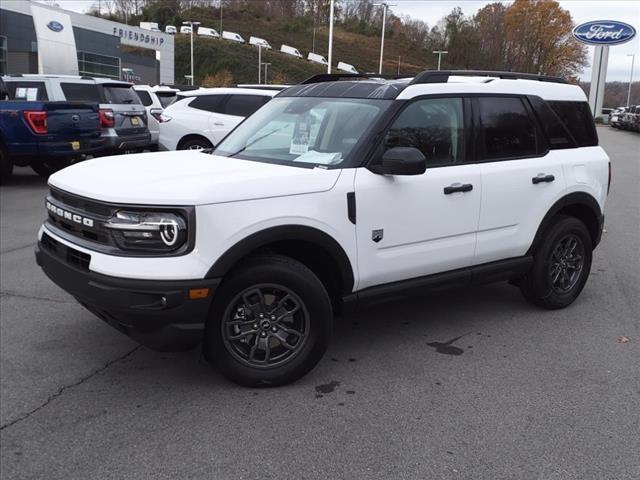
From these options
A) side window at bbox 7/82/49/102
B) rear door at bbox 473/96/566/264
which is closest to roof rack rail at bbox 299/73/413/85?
rear door at bbox 473/96/566/264

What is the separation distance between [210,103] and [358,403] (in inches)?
405

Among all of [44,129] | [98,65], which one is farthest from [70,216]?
[98,65]

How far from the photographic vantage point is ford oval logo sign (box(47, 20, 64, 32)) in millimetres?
25438

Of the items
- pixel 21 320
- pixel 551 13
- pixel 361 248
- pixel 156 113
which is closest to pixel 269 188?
pixel 361 248

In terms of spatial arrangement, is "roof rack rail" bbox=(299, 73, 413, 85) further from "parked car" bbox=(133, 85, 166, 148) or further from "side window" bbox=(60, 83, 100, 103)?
"parked car" bbox=(133, 85, 166, 148)

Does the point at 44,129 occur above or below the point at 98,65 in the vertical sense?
below

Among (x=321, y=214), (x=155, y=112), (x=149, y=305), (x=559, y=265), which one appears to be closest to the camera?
(x=149, y=305)

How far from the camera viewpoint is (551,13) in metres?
67.3

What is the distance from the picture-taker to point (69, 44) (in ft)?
85.6

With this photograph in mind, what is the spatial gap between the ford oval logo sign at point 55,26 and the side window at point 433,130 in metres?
25.4

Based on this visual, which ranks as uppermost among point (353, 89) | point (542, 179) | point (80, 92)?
point (353, 89)

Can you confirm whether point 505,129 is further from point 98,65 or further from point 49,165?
point 98,65

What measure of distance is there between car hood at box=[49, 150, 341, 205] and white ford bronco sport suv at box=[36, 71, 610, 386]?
0.04ft

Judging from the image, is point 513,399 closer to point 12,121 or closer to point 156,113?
point 12,121
